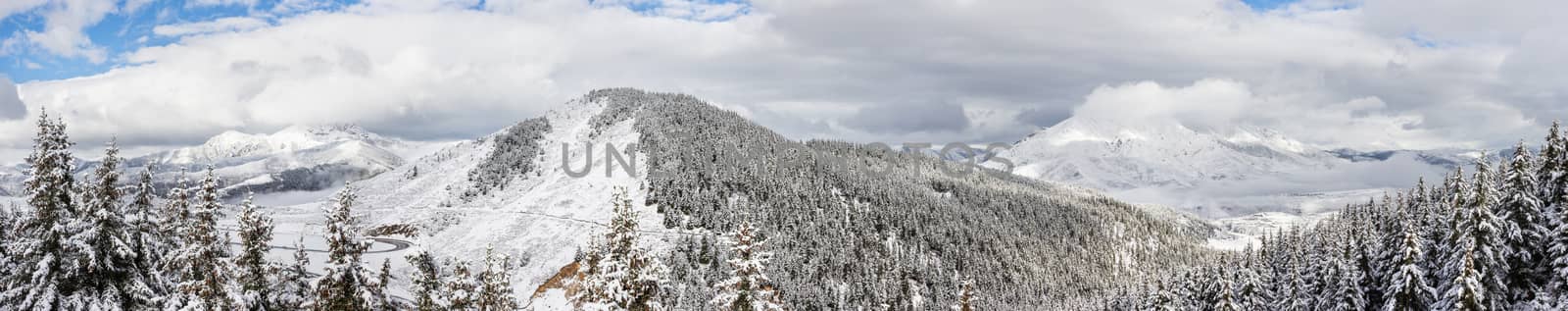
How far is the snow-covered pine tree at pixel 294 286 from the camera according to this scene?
28091 mm

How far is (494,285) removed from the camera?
34.5 metres

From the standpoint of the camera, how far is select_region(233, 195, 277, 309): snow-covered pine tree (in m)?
26.6

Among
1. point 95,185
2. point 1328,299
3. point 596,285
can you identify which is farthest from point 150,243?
point 1328,299

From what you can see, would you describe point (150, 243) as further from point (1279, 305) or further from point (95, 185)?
point (1279, 305)

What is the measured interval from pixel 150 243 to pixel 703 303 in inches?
3778

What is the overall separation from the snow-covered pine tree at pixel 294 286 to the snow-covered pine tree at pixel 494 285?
6.56 meters

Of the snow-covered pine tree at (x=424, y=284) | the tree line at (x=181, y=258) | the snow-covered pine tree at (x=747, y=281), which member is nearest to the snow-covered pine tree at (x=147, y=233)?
the tree line at (x=181, y=258)

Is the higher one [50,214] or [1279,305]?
[50,214]

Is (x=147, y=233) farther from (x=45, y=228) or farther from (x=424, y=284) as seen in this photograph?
(x=424, y=284)

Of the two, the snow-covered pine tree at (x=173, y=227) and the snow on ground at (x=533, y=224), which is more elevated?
the snow-covered pine tree at (x=173, y=227)

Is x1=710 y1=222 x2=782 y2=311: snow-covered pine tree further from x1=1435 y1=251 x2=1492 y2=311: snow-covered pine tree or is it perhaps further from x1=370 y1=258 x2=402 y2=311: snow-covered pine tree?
x1=1435 y1=251 x2=1492 y2=311: snow-covered pine tree

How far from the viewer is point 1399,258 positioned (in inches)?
1751

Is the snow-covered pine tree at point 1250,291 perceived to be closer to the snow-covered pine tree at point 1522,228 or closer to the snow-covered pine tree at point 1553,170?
the snow-covered pine tree at point 1522,228

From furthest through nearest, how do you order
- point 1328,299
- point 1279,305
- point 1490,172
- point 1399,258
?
1. point 1279,305
2. point 1328,299
3. point 1399,258
4. point 1490,172
